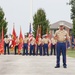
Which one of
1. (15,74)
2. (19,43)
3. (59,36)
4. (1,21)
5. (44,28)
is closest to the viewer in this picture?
(15,74)

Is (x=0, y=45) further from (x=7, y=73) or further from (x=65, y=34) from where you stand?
(x=7, y=73)

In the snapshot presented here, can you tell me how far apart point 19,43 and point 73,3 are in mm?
37432

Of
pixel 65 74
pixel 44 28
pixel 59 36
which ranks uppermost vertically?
pixel 44 28

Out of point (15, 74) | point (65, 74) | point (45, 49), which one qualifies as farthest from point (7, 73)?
point (45, 49)

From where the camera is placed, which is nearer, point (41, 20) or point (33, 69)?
point (33, 69)

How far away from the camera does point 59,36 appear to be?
1703 centimetres

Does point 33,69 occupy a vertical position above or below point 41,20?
below

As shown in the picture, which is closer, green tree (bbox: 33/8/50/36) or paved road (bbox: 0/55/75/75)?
paved road (bbox: 0/55/75/75)

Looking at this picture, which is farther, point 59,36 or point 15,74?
point 59,36

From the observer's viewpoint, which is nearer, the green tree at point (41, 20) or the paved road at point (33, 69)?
the paved road at point (33, 69)

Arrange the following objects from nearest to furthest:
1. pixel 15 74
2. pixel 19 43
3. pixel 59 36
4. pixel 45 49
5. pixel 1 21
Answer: pixel 15 74 < pixel 59 36 < pixel 45 49 < pixel 19 43 < pixel 1 21

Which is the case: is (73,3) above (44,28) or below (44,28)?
above

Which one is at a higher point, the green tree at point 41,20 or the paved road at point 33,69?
the green tree at point 41,20

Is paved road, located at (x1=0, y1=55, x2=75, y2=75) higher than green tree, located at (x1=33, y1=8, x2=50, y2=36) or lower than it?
lower
